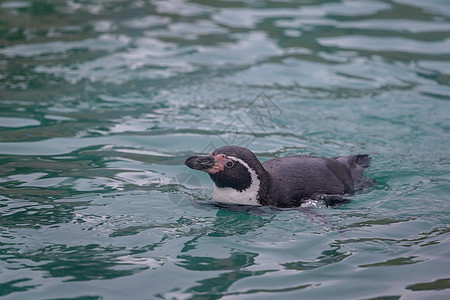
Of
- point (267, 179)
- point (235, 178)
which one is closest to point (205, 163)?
point (235, 178)

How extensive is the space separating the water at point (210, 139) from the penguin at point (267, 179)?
183 millimetres

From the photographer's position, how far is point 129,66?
12320mm

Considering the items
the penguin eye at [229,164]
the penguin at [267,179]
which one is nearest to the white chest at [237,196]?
the penguin at [267,179]

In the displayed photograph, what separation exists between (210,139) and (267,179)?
8.28ft

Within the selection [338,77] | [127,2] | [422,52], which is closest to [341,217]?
[338,77]

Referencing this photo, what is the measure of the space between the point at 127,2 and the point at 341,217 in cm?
1107

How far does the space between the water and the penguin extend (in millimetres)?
183

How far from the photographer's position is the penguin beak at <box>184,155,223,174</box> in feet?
21.8

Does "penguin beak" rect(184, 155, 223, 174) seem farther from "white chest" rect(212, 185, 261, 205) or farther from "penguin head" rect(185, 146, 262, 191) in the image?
"white chest" rect(212, 185, 261, 205)

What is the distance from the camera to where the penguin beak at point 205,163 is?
664 cm

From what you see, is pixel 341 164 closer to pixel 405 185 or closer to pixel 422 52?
pixel 405 185

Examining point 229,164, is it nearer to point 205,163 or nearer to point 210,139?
point 205,163

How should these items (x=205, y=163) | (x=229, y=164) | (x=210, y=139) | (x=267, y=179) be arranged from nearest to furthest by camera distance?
1. (x=205, y=163)
2. (x=229, y=164)
3. (x=267, y=179)
4. (x=210, y=139)

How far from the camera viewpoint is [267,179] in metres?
6.90
